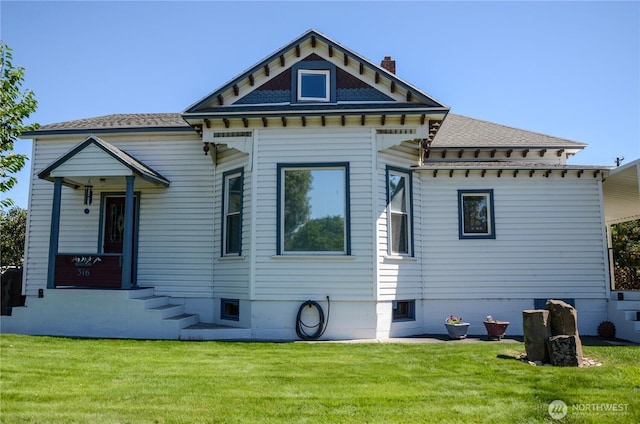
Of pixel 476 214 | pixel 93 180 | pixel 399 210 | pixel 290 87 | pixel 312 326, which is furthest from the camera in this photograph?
pixel 93 180

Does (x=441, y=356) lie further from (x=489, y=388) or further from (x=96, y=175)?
(x=96, y=175)

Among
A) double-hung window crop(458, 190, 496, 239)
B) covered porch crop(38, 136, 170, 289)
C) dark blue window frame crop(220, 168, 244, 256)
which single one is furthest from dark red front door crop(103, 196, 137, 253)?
double-hung window crop(458, 190, 496, 239)

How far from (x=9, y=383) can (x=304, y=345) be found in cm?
500

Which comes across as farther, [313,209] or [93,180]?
[93,180]

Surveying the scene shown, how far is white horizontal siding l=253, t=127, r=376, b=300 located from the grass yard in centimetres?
176

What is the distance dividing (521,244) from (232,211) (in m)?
7.04

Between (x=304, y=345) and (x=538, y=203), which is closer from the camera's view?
(x=304, y=345)

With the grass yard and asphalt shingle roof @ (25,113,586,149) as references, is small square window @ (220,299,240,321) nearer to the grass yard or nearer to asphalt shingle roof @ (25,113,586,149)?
the grass yard

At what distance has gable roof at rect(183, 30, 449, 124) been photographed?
1095cm

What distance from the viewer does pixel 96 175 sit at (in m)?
11.5

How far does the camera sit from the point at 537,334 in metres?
7.93

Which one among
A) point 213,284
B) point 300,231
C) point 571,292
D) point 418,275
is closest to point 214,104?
point 300,231

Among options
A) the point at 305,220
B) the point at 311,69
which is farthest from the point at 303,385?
the point at 311,69

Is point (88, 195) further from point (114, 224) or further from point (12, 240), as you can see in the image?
point (12, 240)
